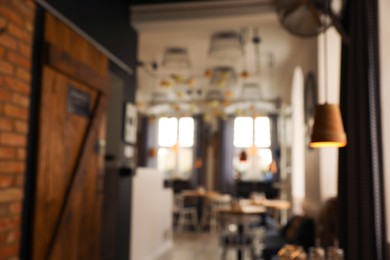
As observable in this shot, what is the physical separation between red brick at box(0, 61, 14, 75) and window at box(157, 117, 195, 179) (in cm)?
1009

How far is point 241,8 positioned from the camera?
5.04 m

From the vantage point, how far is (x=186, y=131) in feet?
42.8

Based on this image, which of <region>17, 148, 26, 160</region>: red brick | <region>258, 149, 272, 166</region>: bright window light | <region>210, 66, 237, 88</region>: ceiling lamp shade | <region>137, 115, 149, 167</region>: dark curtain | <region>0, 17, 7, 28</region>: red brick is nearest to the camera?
<region>0, 17, 7, 28</region>: red brick

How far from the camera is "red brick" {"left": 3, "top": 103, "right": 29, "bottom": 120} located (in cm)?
283

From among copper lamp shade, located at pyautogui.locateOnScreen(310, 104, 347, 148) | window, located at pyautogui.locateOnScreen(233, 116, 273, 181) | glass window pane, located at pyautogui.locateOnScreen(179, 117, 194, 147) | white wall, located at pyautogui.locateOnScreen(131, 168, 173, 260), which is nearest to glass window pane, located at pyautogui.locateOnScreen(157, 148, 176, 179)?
glass window pane, located at pyautogui.locateOnScreen(179, 117, 194, 147)

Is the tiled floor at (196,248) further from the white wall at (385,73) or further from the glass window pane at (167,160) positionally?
the white wall at (385,73)

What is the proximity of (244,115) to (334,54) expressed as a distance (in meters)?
7.70

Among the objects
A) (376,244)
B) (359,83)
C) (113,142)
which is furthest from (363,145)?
(113,142)

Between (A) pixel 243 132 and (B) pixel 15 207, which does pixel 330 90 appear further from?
(A) pixel 243 132

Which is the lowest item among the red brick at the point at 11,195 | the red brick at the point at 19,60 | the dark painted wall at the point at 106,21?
the red brick at the point at 11,195

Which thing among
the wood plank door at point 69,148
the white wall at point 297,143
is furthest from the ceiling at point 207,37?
the wood plank door at point 69,148

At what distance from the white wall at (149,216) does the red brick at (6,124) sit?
9.87ft

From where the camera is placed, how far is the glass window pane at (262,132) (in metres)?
12.6

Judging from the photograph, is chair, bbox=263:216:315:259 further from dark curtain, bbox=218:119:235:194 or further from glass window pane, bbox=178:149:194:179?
glass window pane, bbox=178:149:194:179
